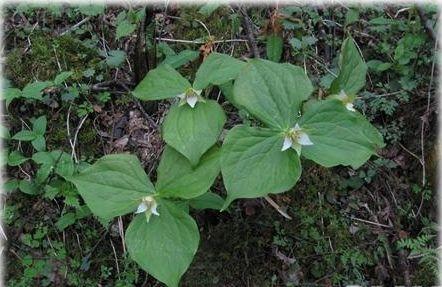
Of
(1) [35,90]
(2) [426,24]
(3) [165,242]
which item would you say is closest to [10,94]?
(1) [35,90]

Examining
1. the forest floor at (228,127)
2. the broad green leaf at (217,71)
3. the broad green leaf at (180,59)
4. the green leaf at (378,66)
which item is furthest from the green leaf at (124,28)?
the green leaf at (378,66)

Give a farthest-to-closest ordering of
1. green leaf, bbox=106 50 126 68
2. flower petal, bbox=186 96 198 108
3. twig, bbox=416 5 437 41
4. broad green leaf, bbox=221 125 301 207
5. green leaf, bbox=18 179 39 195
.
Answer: green leaf, bbox=106 50 126 68
twig, bbox=416 5 437 41
green leaf, bbox=18 179 39 195
flower petal, bbox=186 96 198 108
broad green leaf, bbox=221 125 301 207

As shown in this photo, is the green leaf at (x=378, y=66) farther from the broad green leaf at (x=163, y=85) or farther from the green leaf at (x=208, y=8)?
the broad green leaf at (x=163, y=85)

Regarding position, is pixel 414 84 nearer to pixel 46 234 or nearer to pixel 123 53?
pixel 123 53

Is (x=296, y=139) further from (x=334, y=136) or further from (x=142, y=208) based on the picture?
(x=142, y=208)

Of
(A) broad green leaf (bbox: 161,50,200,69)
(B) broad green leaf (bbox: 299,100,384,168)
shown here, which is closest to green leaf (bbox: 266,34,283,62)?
(A) broad green leaf (bbox: 161,50,200,69)

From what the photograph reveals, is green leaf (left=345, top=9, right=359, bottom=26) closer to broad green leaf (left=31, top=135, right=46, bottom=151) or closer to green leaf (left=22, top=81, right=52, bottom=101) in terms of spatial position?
green leaf (left=22, top=81, right=52, bottom=101)
